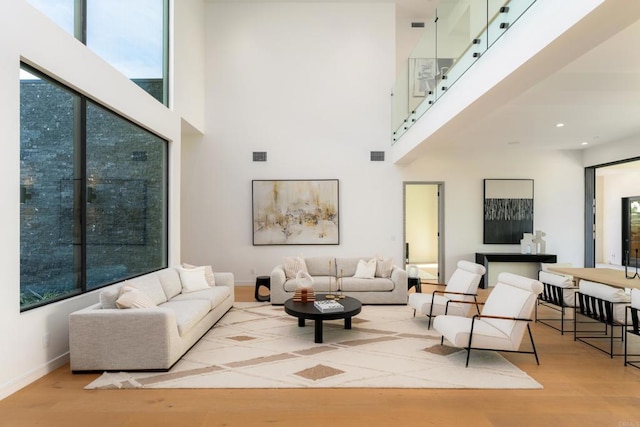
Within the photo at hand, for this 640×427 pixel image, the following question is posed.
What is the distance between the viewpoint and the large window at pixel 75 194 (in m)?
3.80

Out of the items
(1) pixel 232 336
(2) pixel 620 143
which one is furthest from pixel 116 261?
(2) pixel 620 143

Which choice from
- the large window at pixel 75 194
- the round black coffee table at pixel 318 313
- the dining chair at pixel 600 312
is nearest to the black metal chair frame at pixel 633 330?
the dining chair at pixel 600 312

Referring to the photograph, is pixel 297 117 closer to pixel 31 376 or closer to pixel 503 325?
pixel 503 325

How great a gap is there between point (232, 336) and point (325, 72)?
6.40 m

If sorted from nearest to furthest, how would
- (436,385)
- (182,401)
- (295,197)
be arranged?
1. (182,401)
2. (436,385)
3. (295,197)

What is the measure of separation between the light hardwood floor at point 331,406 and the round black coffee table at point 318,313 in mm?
1324

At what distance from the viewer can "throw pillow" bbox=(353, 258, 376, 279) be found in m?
7.11

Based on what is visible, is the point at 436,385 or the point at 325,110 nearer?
the point at 436,385

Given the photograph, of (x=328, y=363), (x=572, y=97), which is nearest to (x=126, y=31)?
(x=328, y=363)

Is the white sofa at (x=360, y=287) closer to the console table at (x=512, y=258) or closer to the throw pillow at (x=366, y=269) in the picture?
the throw pillow at (x=366, y=269)

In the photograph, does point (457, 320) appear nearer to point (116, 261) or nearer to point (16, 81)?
point (116, 261)

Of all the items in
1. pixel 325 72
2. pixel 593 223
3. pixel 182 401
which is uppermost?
pixel 325 72

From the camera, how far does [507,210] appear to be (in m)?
9.17

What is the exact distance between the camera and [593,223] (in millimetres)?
9242
